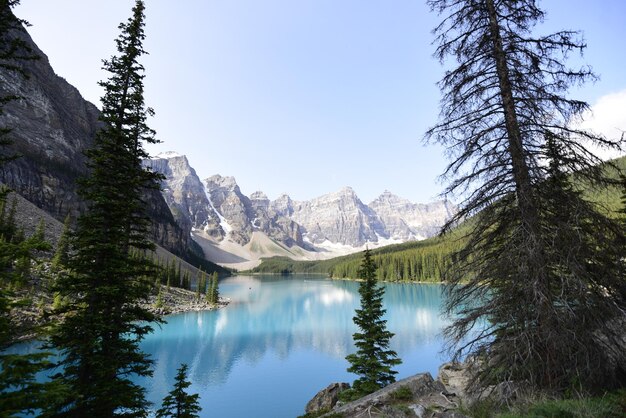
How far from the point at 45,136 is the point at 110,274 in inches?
5909

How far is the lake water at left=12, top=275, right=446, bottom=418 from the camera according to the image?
23.6 meters

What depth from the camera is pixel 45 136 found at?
391 feet

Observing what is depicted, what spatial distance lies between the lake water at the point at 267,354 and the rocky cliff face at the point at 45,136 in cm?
7239

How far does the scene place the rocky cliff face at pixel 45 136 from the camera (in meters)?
101

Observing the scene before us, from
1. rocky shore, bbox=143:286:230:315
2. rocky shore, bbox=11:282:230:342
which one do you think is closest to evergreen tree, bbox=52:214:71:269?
rocky shore, bbox=11:282:230:342

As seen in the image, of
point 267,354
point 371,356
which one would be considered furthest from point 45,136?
point 371,356

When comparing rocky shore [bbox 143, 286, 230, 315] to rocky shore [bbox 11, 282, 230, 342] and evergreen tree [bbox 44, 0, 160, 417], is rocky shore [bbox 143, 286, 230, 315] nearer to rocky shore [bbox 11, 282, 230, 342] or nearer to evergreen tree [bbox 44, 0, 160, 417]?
rocky shore [bbox 11, 282, 230, 342]

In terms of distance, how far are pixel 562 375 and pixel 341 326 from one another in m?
44.2

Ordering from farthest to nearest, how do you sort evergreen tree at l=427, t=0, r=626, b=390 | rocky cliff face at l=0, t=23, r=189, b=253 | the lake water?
1. rocky cliff face at l=0, t=23, r=189, b=253
2. the lake water
3. evergreen tree at l=427, t=0, r=626, b=390

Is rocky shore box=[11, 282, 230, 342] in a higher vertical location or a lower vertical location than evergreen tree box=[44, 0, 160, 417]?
lower

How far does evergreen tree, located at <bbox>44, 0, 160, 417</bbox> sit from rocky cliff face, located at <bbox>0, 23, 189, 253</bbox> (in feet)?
313

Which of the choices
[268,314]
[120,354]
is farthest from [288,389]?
[268,314]

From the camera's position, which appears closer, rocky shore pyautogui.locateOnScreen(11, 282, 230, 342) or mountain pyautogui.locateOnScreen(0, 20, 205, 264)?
rocky shore pyautogui.locateOnScreen(11, 282, 230, 342)

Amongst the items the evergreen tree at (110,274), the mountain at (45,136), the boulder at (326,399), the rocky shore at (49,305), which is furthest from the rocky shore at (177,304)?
the evergreen tree at (110,274)
